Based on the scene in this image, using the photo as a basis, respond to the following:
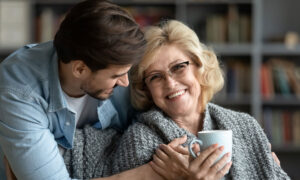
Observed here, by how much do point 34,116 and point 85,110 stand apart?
0.30 metres

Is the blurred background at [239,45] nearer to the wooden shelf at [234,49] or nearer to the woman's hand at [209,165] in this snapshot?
the wooden shelf at [234,49]

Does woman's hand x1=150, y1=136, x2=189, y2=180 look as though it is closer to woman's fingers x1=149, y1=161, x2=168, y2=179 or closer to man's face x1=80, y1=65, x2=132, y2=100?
woman's fingers x1=149, y1=161, x2=168, y2=179

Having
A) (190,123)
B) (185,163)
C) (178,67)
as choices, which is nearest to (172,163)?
(185,163)

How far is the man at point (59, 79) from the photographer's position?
51.6 inches

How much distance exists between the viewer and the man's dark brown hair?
130 centimetres

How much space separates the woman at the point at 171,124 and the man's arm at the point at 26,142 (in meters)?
0.15

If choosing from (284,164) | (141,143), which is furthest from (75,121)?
(284,164)

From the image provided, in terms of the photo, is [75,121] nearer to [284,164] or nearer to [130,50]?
[130,50]

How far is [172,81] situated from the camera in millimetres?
1555

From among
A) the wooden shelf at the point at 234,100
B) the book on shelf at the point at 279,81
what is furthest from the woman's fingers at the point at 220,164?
the book on shelf at the point at 279,81

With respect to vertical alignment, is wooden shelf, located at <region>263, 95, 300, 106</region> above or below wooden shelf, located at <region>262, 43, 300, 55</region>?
below

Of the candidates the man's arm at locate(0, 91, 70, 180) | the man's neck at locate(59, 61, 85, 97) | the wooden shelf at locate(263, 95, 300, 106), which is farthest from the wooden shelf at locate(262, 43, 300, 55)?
the man's arm at locate(0, 91, 70, 180)

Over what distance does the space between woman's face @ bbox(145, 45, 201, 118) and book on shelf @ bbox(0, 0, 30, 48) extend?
2.64 meters

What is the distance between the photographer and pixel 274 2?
4285mm
